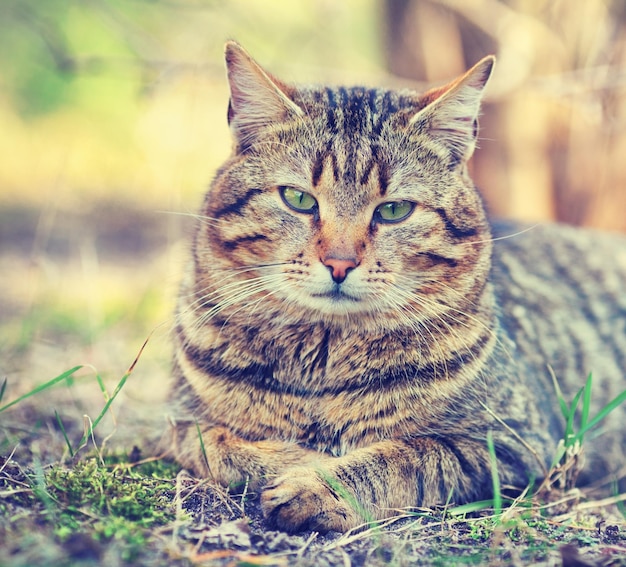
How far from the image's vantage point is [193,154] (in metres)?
5.51

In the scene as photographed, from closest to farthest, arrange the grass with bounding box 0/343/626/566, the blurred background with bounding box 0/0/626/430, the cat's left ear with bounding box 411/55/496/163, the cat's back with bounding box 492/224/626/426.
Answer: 1. the grass with bounding box 0/343/626/566
2. the cat's left ear with bounding box 411/55/496/163
3. the cat's back with bounding box 492/224/626/426
4. the blurred background with bounding box 0/0/626/430

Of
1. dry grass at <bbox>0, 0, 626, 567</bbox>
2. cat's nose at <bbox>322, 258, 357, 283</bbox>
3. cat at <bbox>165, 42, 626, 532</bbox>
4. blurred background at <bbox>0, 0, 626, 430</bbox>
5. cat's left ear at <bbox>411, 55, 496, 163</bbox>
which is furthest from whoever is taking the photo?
blurred background at <bbox>0, 0, 626, 430</bbox>

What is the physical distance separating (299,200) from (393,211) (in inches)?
12.1

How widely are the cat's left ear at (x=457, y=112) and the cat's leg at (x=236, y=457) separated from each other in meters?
1.15

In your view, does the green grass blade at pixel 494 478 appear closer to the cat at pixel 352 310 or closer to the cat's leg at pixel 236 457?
the cat at pixel 352 310

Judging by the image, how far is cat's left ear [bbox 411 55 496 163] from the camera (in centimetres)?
240

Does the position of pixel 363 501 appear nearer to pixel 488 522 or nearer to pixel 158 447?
pixel 488 522

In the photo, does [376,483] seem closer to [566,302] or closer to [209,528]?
[209,528]

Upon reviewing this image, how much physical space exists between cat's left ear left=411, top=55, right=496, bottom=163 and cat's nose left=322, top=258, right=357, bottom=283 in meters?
0.60

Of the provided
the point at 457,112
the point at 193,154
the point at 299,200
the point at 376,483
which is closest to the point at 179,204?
the point at 193,154

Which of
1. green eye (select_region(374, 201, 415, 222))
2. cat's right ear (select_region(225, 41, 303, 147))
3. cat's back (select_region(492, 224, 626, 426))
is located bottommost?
cat's back (select_region(492, 224, 626, 426))

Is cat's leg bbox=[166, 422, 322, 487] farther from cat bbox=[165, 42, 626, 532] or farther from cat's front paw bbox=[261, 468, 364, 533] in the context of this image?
cat's front paw bbox=[261, 468, 364, 533]

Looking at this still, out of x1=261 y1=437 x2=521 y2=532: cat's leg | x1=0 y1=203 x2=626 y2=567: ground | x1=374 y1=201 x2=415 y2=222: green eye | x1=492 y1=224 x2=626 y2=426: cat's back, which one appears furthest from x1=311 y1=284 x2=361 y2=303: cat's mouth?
x1=492 y1=224 x2=626 y2=426: cat's back

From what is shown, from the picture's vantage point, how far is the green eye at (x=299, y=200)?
92.1 inches
